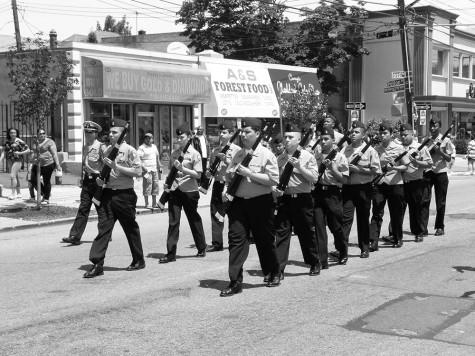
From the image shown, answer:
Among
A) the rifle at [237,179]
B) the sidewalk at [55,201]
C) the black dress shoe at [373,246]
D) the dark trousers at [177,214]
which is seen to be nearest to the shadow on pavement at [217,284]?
the rifle at [237,179]

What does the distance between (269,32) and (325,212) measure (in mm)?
33863

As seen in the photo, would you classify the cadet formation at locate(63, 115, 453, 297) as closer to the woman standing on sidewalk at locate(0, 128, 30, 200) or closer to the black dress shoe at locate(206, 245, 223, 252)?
the black dress shoe at locate(206, 245, 223, 252)

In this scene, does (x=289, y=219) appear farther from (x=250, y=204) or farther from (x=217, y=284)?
(x=217, y=284)

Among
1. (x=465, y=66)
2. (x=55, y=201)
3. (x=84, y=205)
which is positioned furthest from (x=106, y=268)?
(x=465, y=66)

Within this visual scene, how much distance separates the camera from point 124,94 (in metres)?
22.7

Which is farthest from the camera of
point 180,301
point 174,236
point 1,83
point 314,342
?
point 1,83

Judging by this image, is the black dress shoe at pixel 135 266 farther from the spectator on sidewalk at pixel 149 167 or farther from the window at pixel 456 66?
the window at pixel 456 66

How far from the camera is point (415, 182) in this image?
11.2 m

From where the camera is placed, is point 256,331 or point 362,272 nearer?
point 256,331

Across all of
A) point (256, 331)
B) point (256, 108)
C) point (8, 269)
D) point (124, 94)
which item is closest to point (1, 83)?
point (124, 94)

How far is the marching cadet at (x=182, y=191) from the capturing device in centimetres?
930

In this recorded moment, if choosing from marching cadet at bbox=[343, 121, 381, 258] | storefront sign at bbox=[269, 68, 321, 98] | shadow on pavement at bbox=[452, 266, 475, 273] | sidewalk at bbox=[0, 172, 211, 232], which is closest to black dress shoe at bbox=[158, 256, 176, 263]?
marching cadet at bbox=[343, 121, 381, 258]

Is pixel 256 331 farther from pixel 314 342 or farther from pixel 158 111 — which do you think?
pixel 158 111

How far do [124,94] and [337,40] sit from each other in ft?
73.0
